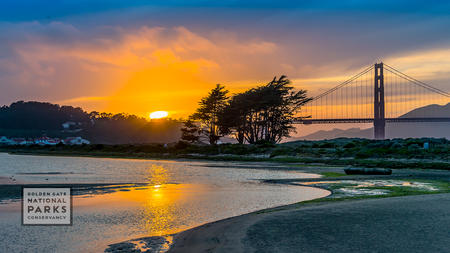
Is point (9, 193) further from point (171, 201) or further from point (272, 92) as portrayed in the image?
point (272, 92)

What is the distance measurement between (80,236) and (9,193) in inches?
Result: 433

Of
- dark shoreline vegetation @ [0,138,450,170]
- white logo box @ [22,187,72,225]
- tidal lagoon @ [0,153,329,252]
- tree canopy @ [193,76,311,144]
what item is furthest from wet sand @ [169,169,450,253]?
tree canopy @ [193,76,311,144]

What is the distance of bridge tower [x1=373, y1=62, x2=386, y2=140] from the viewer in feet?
348

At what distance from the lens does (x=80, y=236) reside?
10914 mm

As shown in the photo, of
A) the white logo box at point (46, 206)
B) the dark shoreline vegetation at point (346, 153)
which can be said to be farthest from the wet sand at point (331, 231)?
the dark shoreline vegetation at point (346, 153)

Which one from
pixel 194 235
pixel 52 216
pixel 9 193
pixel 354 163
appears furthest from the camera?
pixel 354 163

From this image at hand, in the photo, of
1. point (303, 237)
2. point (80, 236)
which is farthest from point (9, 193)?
point (303, 237)

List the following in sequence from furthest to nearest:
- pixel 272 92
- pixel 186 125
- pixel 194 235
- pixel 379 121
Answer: pixel 379 121 → pixel 186 125 → pixel 272 92 → pixel 194 235

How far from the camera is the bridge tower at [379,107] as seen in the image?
348 feet

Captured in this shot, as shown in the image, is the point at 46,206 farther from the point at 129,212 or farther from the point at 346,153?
the point at 346,153

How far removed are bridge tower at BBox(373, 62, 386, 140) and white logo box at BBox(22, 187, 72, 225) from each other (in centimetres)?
9401

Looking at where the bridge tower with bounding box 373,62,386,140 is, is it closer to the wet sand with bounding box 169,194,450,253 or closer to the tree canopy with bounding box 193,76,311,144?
the tree canopy with bounding box 193,76,311,144

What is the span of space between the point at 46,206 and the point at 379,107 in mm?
109063

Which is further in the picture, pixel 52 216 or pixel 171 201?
pixel 171 201
